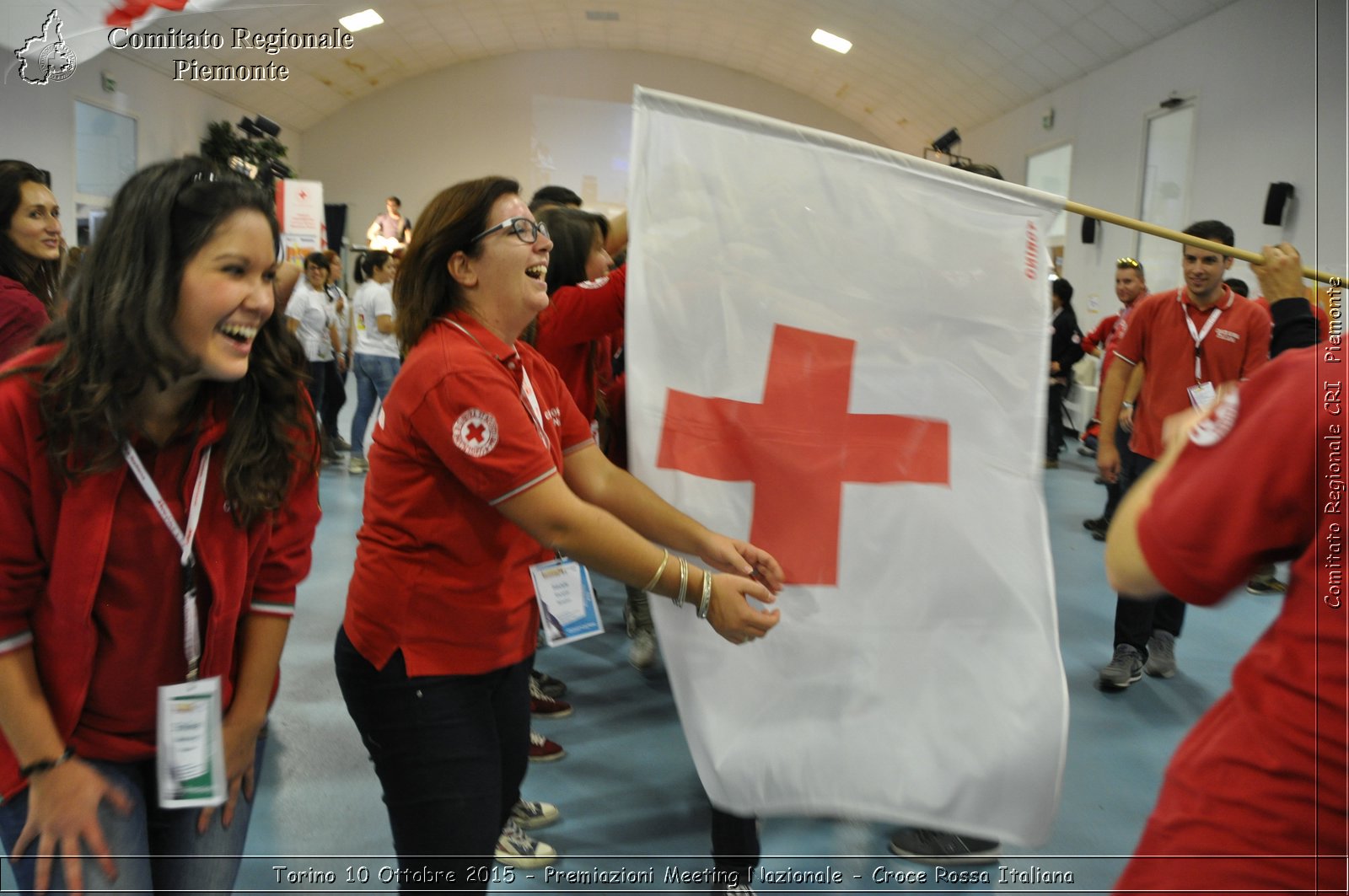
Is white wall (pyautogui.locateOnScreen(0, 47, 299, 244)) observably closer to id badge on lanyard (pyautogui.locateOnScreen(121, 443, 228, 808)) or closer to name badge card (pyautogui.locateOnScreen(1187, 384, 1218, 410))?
id badge on lanyard (pyautogui.locateOnScreen(121, 443, 228, 808))

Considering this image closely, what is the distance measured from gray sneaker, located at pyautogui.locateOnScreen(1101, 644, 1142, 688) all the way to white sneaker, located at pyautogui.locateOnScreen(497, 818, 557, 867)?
6.83 feet

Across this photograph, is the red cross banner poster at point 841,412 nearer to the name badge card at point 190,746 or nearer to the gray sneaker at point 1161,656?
the name badge card at point 190,746

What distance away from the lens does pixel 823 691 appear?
158 cm

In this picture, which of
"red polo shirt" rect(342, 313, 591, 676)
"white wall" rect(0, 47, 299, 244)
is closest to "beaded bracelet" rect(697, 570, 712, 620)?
"red polo shirt" rect(342, 313, 591, 676)

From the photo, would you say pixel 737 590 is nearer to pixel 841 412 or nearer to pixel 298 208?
pixel 841 412

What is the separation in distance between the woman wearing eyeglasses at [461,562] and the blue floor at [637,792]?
Answer: 0.65m

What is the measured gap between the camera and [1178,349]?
3307 millimetres

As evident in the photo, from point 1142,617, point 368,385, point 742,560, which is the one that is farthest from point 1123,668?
point 368,385

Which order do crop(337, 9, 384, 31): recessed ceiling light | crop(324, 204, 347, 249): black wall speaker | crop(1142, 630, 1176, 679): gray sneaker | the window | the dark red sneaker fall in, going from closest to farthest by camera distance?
the dark red sneaker
crop(1142, 630, 1176, 679): gray sneaker
the window
crop(337, 9, 384, 31): recessed ceiling light
crop(324, 204, 347, 249): black wall speaker

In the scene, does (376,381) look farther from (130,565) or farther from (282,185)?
(130,565)

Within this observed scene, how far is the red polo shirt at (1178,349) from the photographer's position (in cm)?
319

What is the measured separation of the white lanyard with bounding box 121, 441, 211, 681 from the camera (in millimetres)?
1086

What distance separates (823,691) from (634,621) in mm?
1783

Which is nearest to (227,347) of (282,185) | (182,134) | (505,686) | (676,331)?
(505,686)
